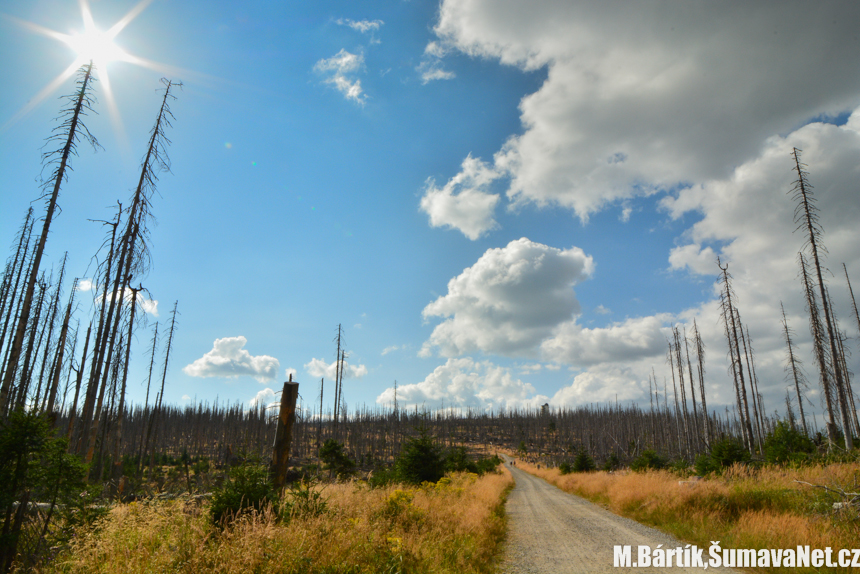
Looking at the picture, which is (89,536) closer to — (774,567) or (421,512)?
(421,512)

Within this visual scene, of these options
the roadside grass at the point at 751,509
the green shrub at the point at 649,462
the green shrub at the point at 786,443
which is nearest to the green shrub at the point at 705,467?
the green shrub at the point at 786,443

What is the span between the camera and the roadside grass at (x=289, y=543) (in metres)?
5.25

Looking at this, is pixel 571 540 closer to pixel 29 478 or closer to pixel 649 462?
pixel 29 478

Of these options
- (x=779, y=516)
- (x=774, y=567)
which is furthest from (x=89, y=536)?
(x=779, y=516)

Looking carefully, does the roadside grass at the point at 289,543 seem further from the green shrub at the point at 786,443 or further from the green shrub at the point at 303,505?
the green shrub at the point at 786,443

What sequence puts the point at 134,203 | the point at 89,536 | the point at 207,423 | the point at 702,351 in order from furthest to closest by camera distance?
the point at 207,423 < the point at 702,351 < the point at 134,203 < the point at 89,536

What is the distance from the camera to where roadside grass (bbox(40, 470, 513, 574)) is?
525cm

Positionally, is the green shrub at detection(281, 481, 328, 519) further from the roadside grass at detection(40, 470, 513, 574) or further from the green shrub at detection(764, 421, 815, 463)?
the green shrub at detection(764, 421, 815, 463)

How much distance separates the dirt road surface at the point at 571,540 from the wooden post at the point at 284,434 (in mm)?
4908

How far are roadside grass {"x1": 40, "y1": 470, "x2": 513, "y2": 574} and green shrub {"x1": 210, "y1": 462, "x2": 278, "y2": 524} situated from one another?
19 cm

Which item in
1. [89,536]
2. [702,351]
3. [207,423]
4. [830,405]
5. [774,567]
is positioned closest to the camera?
[89,536]

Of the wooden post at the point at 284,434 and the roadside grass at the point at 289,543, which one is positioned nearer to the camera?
the roadside grass at the point at 289,543

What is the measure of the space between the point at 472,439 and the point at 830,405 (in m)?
91.3

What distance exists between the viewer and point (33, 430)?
6.41 metres
